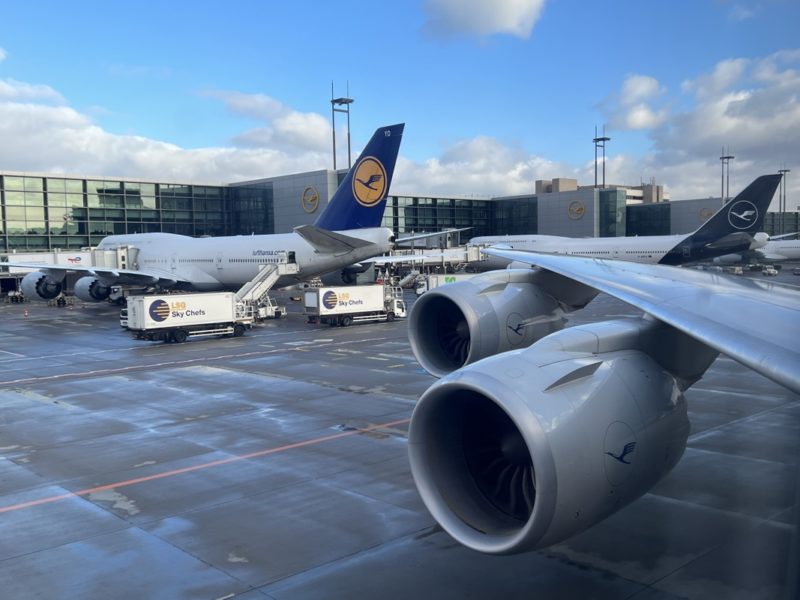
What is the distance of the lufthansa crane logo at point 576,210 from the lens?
268 feet

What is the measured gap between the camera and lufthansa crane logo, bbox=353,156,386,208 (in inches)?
1316

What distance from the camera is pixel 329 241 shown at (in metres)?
33.0

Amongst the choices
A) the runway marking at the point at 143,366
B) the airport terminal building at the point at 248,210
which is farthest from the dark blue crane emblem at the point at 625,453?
the airport terminal building at the point at 248,210

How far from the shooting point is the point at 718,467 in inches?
380

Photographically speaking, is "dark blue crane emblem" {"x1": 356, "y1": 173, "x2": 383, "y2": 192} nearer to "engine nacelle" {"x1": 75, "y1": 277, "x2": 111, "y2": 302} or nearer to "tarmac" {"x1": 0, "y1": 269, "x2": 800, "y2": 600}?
"engine nacelle" {"x1": 75, "y1": 277, "x2": 111, "y2": 302}

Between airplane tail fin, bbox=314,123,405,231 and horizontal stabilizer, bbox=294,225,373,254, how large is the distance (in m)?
1.20

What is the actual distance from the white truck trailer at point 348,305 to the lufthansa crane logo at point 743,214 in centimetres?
1661

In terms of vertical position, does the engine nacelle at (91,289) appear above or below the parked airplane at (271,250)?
below

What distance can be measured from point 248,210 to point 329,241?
4495 cm

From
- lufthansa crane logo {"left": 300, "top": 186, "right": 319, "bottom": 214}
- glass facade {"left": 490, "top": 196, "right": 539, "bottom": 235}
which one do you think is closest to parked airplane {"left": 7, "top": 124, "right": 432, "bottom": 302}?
lufthansa crane logo {"left": 300, "top": 186, "right": 319, "bottom": 214}

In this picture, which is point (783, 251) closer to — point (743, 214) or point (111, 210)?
point (743, 214)

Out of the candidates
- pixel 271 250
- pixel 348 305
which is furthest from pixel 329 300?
pixel 271 250

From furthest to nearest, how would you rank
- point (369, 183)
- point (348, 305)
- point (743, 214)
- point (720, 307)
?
point (369, 183)
point (743, 214)
point (348, 305)
point (720, 307)

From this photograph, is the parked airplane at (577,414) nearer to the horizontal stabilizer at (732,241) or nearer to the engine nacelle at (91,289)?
the horizontal stabilizer at (732,241)
